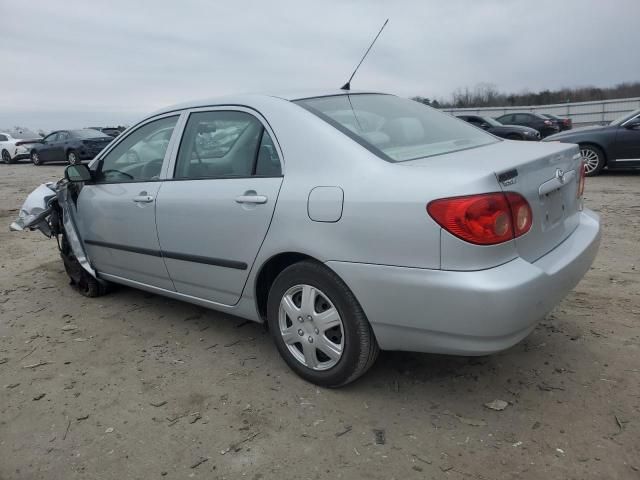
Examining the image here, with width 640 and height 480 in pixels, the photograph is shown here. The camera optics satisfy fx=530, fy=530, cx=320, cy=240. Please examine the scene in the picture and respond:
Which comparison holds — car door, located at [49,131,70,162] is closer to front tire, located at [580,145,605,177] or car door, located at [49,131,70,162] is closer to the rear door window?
front tire, located at [580,145,605,177]

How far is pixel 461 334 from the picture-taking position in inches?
87.9

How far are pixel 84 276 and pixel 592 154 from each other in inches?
362

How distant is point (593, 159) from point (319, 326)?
30.0 feet

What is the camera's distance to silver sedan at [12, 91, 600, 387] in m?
2.19

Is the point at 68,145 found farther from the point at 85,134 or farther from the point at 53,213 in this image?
the point at 53,213

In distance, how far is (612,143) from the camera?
379 inches

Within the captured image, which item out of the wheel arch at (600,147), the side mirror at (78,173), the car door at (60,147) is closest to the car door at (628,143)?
the wheel arch at (600,147)

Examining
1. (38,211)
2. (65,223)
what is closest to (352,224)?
(65,223)

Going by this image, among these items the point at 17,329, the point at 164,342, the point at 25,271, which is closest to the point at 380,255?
the point at 164,342

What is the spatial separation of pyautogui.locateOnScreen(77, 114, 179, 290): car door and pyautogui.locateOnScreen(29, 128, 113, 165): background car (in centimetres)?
1477

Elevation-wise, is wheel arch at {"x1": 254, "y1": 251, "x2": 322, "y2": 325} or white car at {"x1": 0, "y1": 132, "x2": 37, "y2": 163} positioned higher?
white car at {"x1": 0, "y1": 132, "x2": 37, "y2": 163}

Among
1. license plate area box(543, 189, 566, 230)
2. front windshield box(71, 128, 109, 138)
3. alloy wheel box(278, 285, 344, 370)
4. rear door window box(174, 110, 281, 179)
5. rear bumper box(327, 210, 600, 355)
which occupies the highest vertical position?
front windshield box(71, 128, 109, 138)

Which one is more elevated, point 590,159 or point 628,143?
point 628,143

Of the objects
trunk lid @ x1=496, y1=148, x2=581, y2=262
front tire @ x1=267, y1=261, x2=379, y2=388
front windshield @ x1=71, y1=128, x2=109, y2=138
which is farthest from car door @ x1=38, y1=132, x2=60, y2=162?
trunk lid @ x1=496, y1=148, x2=581, y2=262
